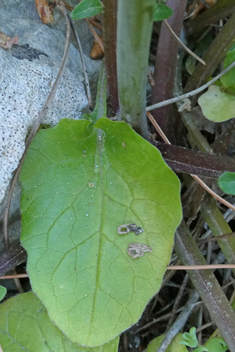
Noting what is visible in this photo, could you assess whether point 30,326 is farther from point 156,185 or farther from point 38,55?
point 38,55

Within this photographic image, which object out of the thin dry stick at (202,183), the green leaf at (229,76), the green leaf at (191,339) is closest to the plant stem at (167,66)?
the thin dry stick at (202,183)

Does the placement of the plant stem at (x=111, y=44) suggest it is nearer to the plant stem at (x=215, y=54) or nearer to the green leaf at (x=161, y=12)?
the green leaf at (x=161, y=12)

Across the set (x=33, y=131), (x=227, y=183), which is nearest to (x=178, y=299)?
(x=227, y=183)

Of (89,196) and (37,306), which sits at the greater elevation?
(89,196)

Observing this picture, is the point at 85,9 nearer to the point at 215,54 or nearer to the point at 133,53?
the point at 133,53

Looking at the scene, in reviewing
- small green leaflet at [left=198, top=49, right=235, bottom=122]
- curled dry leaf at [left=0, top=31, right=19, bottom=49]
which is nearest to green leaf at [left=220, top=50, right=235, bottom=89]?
small green leaflet at [left=198, top=49, right=235, bottom=122]

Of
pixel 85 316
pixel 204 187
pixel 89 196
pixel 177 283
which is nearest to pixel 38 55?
pixel 89 196

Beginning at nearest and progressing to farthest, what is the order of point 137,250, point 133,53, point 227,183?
point 133,53, point 227,183, point 137,250
